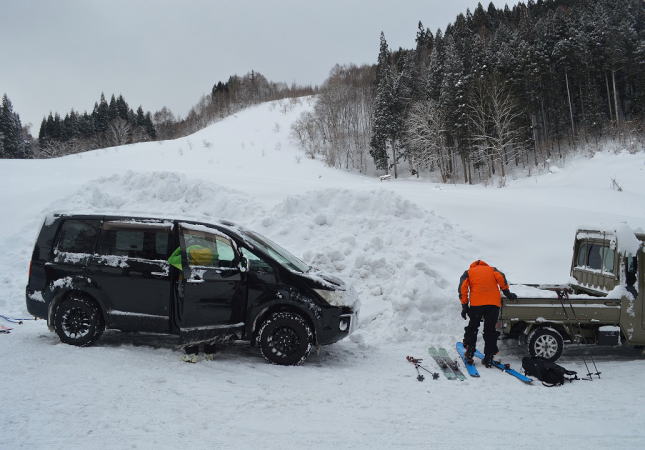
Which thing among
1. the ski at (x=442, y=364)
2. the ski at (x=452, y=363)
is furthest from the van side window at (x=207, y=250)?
the ski at (x=452, y=363)

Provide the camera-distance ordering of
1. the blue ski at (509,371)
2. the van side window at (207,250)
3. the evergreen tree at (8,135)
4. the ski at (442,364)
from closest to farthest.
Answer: the blue ski at (509,371) < the ski at (442,364) < the van side window at (207,250) < the evergreen tree at (8,135)

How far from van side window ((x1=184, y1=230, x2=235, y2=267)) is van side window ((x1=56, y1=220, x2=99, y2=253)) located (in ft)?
4.65

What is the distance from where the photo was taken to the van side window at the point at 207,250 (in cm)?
601

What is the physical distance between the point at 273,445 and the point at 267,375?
1727 millimetres

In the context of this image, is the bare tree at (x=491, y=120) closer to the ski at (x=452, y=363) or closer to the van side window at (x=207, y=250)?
the ski at (x=452, y=363)

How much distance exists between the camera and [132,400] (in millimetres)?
4363

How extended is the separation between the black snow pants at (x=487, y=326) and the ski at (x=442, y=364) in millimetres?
476

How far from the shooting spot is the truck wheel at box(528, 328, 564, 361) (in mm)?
6426

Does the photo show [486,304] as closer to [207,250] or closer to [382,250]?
[382,250]

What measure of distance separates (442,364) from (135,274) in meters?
4.64

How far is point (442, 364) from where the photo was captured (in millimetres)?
6215

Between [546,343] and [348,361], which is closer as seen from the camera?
[348,361]

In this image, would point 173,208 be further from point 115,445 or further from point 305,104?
point 305,104

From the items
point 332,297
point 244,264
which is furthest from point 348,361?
point 244,264
